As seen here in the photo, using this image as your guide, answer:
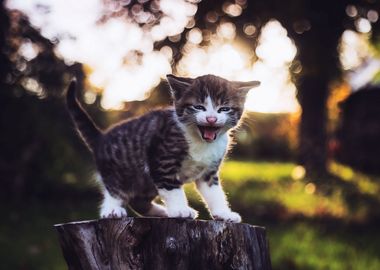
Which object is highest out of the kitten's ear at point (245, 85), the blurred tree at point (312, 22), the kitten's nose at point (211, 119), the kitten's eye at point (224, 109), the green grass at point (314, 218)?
the blurred tree at point (312, 22)

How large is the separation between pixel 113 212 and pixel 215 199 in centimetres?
71

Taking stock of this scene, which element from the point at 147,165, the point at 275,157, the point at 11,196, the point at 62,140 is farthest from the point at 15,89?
the point at 275,157

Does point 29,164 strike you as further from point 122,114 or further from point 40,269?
point 40,269

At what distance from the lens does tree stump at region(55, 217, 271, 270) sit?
Answer: 2.81m

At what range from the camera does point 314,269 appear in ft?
21.2

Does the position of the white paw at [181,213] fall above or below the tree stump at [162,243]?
→ above

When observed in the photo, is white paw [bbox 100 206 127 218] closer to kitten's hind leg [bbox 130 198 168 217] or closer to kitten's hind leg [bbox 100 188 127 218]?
kitten's hind leg [bbox 100 188 127 218]

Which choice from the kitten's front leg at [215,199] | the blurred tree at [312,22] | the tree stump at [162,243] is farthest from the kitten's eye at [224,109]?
the blurred tree at [312,22]

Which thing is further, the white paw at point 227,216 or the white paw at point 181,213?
the white paw at point 227,216

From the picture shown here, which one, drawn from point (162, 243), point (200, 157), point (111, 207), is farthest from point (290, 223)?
point (162, 243)

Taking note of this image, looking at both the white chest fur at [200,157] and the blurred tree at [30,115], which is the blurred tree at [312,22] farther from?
the white chest fur at [200,157]

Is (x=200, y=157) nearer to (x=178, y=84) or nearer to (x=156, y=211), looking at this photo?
(x=178, y=84)

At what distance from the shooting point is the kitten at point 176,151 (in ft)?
10.8

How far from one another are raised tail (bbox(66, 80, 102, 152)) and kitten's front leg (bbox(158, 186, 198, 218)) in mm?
1038
